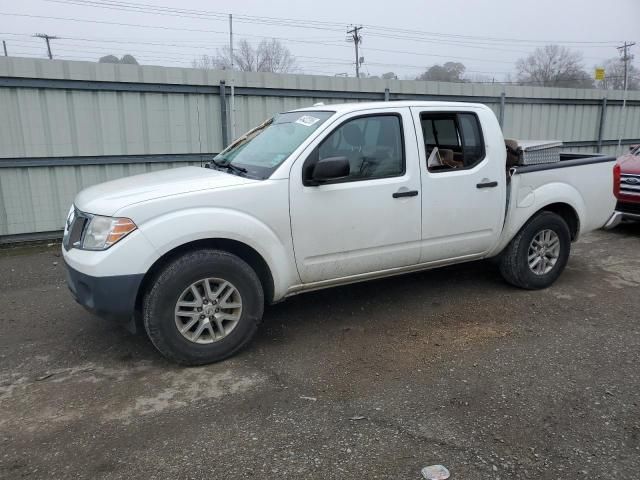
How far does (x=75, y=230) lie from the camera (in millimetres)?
3803

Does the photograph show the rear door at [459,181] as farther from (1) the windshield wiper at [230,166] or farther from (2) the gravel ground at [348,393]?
(1) the windshield wiper at [230,166]

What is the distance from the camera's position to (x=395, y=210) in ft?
14.2

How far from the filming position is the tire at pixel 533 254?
205 inches

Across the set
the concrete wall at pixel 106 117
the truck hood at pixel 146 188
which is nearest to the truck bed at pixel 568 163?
the truck hood at pixel 146 188

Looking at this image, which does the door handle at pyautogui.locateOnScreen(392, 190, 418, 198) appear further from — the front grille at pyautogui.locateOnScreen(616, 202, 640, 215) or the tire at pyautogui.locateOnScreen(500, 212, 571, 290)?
the front grille at pyautogui.locateOnScreen(616, 202, 640, 215)

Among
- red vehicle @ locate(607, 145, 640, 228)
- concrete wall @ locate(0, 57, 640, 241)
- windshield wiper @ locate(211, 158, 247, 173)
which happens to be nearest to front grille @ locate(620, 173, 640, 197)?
red vehicle @ locate(607, 145, 640, 228)

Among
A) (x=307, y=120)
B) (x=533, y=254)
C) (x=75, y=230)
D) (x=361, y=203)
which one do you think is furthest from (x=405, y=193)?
(x=75, y=230)

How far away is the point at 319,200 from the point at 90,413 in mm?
2126

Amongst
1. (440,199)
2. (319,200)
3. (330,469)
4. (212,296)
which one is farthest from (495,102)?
(330,469)

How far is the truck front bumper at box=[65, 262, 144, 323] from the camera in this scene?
3461 mm

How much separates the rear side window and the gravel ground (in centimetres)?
138

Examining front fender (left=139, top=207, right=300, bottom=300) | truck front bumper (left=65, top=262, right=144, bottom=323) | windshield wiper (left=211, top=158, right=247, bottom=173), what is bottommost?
truck front bumper (left=65, top=262, right=144, bottom=323)

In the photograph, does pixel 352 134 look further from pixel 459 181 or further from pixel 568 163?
pixel 568 163

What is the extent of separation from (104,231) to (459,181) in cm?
295
